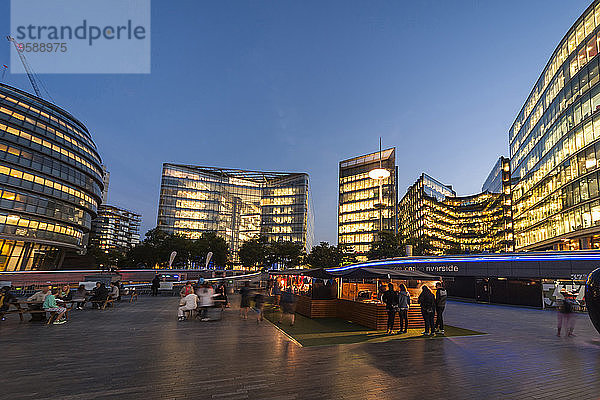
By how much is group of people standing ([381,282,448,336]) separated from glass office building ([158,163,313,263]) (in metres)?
102

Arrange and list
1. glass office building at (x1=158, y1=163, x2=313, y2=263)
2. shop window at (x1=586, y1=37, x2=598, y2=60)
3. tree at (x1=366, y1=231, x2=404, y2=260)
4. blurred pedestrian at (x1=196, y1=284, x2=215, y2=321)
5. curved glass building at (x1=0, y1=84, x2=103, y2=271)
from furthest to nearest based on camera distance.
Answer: glass office building at (x1=158, y1=163, x2=313, y2=263) → tree at (x1=366, y1=231, x2=404, y2=260) → curved glass building at (x1=0, y1=84, x2=103, y2=271) → shop window at (x1=586, y1=37, x2=598, y2=60) → blurred pedestrian at (x1=196, y1=284, x2=215, y2=321)

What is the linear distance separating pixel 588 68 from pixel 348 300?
1690 inches

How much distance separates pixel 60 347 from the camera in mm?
9062

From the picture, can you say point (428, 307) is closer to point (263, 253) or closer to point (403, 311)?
point (403, 311)

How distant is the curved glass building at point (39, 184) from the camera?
46.3 m

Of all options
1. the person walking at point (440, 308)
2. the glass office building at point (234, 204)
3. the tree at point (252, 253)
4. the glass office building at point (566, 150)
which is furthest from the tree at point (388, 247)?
the person walking at point (440, 308)

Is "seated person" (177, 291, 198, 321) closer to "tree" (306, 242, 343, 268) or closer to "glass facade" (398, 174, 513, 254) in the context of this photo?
"tree" (306, 242, 343, 268)

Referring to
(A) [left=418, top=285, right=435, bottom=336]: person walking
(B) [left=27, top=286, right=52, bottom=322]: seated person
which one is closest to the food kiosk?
→ (A) [left=418, top=285, right=435, bottom=336]: person walking

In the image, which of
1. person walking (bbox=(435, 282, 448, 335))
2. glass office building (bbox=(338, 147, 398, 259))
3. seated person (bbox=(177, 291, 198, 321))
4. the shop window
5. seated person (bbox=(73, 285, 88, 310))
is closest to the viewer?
person walking (bbox=(435, 282, 448, 335))

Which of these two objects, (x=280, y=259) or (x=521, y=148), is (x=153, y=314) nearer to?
(x=521, y=148)

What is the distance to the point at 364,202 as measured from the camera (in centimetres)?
11194

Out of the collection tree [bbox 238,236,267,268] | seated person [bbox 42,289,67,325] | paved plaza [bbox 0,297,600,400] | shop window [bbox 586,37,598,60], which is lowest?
paved plaza [bbox 0,297,600,400]

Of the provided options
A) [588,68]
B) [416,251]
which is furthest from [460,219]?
[588,68]

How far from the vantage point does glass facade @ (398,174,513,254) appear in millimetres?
117812
